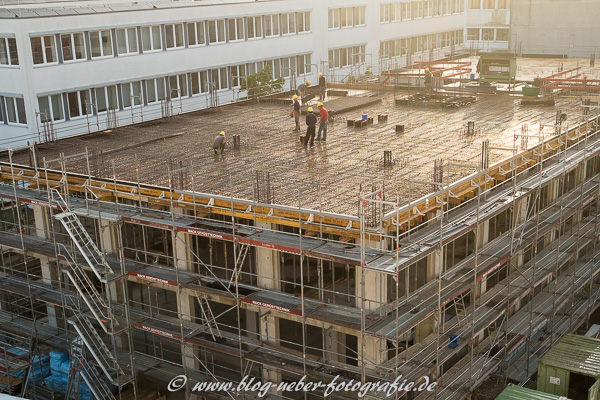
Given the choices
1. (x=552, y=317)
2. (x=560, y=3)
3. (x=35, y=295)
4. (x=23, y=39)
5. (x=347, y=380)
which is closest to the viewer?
(x=347, y=380)

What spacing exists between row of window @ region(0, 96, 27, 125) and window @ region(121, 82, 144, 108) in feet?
23.7

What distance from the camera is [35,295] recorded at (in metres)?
29.6

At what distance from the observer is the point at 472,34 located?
83.8m

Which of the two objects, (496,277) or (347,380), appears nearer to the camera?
(347,380)

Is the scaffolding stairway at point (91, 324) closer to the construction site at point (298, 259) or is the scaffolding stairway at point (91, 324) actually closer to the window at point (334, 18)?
the construction site at point (298, 259)

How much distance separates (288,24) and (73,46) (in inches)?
843

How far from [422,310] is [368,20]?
5506cm

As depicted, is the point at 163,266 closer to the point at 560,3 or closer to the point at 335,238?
the point at 335,238

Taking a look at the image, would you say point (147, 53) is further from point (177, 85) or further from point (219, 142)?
point (219, 142)

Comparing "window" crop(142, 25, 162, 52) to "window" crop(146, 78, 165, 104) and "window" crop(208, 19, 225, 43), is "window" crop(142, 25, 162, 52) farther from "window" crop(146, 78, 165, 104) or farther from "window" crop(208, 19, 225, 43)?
"window" crop(208, 19, 225, 43)

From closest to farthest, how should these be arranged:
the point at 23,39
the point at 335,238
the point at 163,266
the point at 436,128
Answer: the point at 335,238, the point at 163,266, the point at 436,128, the point at 23,39

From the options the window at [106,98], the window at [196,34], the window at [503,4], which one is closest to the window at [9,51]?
the window at [106,98]

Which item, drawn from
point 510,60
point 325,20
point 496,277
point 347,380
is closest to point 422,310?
point 347,380

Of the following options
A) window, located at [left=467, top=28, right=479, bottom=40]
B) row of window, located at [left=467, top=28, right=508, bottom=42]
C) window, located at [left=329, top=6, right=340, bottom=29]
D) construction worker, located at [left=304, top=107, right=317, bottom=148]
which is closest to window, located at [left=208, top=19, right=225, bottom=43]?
window, located at [left=329, top=6, right=340, bottom=29]
